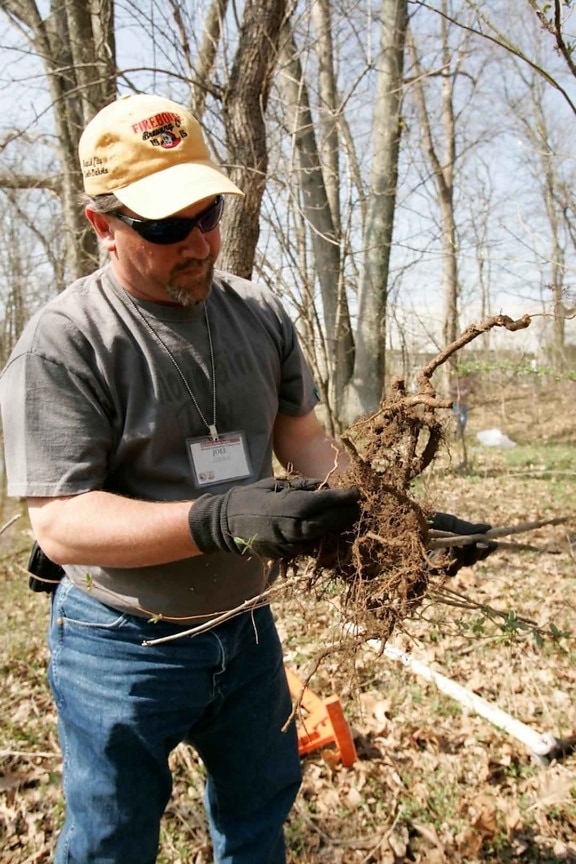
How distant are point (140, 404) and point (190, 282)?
0.34 m

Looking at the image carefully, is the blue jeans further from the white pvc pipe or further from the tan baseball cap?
the tan baseball cap

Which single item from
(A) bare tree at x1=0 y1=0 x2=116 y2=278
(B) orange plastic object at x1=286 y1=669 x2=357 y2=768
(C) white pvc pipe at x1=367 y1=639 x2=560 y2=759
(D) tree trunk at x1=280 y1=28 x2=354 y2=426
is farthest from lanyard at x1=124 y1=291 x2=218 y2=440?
(D) tree trunk at x1=280 y1=28 x2=354 y2=426

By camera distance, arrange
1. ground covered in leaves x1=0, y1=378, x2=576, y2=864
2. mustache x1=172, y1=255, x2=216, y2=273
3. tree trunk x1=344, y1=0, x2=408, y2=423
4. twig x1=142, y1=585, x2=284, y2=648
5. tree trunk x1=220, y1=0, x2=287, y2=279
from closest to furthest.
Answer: twig x1=142, y1=585, x2=284, y2=648
mustache x1=172, y1=255, x2=216, y2=273
ground covered in leaves x1=0, y1=378, x2=576, y2=864
tree trunk x1=220, y1=0, x2=287, y2=279
tree trunk x1=344, y1=0, x2=408, y2=423

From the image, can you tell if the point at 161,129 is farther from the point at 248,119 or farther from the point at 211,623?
the point at 248,119

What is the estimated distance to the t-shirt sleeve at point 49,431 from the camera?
1457mm

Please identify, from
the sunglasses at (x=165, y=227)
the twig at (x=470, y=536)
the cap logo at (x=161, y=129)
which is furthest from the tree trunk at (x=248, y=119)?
the twig at (x=470, y=536)

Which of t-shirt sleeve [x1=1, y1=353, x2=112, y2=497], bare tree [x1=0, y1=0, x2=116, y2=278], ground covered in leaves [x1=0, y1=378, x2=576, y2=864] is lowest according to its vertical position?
ground covered in leaves [x1=0, y1=378, x2=576, y2=864]

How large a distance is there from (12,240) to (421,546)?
69.6 feet

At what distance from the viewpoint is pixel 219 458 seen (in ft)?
5.60

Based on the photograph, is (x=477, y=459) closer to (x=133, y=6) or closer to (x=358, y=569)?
(x=133, y=6)

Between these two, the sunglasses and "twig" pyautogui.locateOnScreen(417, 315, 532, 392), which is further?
the sunglasses

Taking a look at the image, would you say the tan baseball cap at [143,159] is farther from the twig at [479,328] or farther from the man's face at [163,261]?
the twig at [479,328]

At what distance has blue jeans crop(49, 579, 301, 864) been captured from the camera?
1558 mm

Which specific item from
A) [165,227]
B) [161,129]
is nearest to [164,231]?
[165,227]
